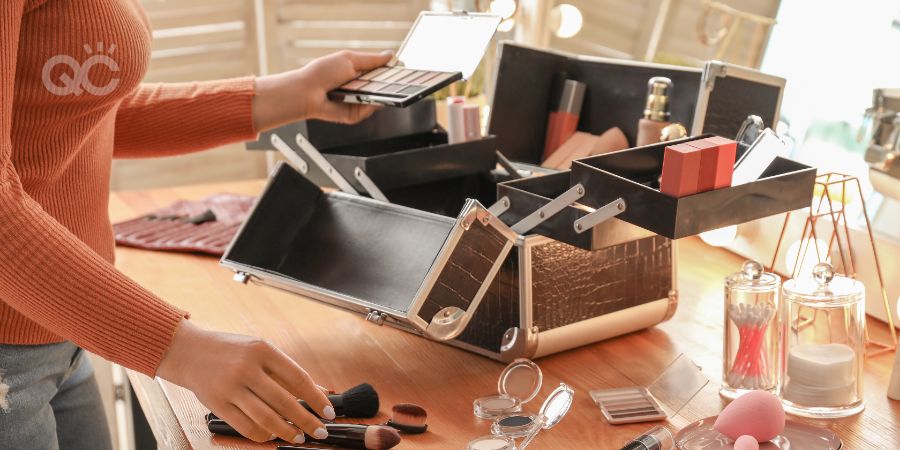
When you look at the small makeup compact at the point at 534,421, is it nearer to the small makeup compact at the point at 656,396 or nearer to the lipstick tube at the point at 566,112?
the small makeup compact at the point at 656,396

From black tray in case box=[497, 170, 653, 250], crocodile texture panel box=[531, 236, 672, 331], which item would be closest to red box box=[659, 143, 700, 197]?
black tray in case box=[497, 170, 653, 250]

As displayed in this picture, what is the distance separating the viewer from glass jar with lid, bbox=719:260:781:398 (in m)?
0.96

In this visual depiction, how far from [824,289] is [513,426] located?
0.35 metres

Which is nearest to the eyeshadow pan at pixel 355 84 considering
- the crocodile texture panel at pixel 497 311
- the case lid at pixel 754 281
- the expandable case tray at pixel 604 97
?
the expandable case tray at pixel 604 97

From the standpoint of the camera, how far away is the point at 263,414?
0.79 m

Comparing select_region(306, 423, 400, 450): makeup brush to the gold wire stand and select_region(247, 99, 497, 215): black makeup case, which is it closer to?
select_region(247, 99, 497, 215): black makeup case

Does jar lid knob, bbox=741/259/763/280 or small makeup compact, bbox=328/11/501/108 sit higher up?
small makeup compact, bbox=328/11/501/108

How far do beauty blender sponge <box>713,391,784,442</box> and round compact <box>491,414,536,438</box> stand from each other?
19 cm

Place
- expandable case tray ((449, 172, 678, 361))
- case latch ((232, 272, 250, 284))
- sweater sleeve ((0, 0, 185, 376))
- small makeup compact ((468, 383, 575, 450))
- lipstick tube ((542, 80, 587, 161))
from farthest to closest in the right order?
lipstick tube ((542, 80, 587, 161)), case latch ((232, 272, 250, 284)), expandable case tray ((449, 172, 678, 361)), small makeup compact ((468, 383, 575, 450)), sweater sleeve ((0, 0, 185, 376))

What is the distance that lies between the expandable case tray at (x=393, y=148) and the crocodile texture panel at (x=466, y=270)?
0.25 meters

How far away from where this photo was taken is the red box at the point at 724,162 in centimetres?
85

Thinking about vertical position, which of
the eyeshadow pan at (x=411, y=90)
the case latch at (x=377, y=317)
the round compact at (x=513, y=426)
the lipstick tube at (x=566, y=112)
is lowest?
the round compact at (x=513, y=426)

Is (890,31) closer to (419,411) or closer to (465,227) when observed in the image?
(465,227)

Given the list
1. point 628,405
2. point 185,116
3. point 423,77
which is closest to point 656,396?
point 628,405
